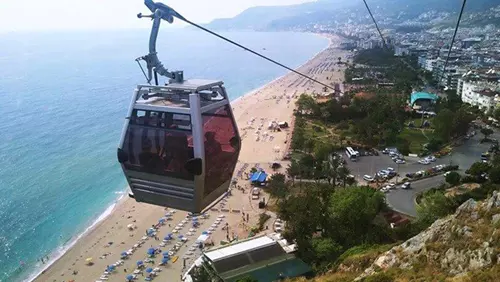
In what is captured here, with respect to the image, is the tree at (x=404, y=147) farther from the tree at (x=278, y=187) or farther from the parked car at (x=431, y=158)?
the tree at (x=278, y=187)

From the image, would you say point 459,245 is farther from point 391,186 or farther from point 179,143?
point 391,186

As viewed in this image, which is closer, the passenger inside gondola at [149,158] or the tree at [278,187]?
the passenger inside gondola at [149,158]

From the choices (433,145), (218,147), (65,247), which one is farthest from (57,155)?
(218,147)

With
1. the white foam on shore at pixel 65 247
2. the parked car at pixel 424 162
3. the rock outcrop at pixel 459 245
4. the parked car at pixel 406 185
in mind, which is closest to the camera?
the rock outcrop at pixel 459 245

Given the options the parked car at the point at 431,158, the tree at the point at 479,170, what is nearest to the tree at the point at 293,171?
the parked car at the point at 431,158

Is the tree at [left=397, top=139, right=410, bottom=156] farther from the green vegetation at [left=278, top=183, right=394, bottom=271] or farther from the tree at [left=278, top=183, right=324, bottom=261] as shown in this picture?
the tree at [left=278, top=183, right=324, bottom=261]

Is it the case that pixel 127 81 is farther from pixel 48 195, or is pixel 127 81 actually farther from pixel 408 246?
pixel 408 246

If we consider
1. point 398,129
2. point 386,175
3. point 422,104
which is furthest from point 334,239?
point 422,104
